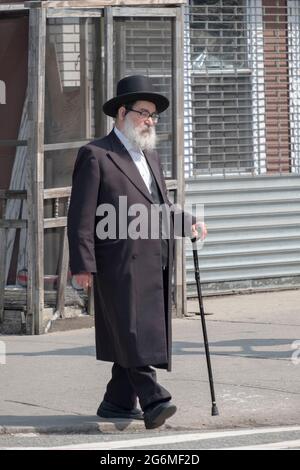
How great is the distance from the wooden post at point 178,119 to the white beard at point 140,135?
4.24 m

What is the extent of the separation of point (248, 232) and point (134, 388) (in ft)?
20.8

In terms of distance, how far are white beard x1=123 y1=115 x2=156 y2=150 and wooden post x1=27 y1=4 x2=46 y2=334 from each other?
337cm

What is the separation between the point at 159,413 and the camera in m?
7.85

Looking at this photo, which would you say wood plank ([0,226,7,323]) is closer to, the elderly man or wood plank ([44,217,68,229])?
wood plank ([44,217,68,229])

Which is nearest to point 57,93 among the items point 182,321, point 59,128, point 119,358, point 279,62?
point 59,128

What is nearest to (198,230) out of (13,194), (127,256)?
(127,256)

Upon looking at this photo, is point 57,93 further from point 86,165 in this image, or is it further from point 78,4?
point 86,165

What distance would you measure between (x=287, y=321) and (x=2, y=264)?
8.96 feet

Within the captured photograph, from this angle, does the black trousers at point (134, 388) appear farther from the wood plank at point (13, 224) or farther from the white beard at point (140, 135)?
the wood plank at point (13, 224)

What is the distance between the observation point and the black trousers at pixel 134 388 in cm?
791

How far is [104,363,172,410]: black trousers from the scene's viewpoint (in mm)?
7910

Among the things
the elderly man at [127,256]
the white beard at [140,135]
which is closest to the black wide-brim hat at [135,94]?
the elderly man at [127,256]

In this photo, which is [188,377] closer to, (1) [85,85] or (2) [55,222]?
(2) [55,222]
